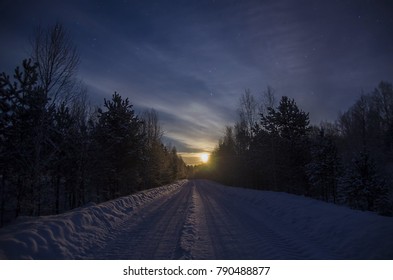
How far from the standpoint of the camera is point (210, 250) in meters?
5.51

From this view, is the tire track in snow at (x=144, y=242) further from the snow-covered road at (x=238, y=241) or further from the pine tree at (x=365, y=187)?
the pine tree at (x=365, y=187)

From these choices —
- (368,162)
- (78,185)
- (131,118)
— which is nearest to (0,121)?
(78,185)

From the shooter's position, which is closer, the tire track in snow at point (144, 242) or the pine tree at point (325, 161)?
the tire track in snow at point (144, 242)

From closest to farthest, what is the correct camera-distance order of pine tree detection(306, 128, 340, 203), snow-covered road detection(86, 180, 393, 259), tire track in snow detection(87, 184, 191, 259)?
snow-covered road detection(86, 180, 393, 259), tire track in snow detection(87, 184, 191, 259), pine tree detection(306, 128, 340, 203)

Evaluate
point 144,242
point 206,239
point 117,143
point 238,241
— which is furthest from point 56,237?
point 117,143

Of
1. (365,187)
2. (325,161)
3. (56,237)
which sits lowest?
(365,187)

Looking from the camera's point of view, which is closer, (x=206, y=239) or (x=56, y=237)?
(x=56, y=237)

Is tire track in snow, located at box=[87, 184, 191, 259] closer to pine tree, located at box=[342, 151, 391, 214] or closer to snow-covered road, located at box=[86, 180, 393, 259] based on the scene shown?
snow-covered road, located at box=[86, 180, 393, 259]

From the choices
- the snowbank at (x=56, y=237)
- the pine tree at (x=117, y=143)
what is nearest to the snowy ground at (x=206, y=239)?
the snowbank at (x=56, y=237)

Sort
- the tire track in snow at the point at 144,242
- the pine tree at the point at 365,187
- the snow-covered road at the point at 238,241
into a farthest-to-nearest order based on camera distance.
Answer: the pine tree at the point at 365,187 → the tire track in snow at the point at 144,242 → the snow-covered road at the point at 238,241

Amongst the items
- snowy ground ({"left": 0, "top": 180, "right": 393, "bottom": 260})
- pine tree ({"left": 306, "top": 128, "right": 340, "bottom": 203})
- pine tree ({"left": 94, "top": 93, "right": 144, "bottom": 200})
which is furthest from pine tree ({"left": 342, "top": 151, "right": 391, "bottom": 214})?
pine tree ({"left": 94, "top": 93, "right": 144, "bottom": 200})

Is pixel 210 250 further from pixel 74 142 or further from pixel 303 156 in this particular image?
pixel 303 156

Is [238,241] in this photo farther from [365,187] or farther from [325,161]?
[325,161]

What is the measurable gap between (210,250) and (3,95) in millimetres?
16470
